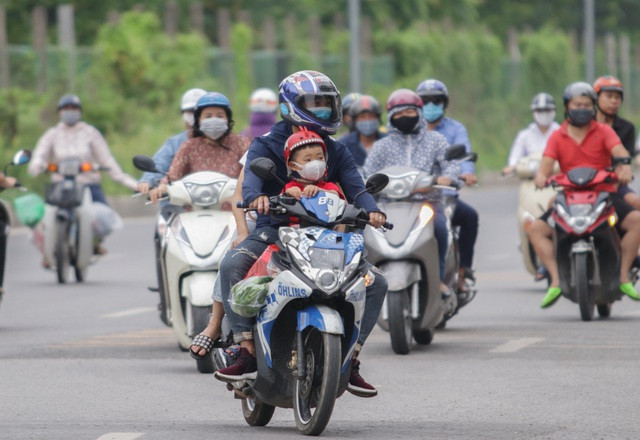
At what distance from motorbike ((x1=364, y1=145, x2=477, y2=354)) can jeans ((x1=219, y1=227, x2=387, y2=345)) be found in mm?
3104

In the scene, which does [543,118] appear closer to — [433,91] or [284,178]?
[433,91]

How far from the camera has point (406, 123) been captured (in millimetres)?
13539

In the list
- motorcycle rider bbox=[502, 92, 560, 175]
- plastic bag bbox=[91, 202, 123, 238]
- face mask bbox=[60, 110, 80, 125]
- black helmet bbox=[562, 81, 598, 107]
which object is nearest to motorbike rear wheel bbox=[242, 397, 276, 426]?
black helmet bbox=[562, 81, 598, 107]

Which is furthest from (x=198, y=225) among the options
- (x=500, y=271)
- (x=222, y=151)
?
(x=500, y=271)

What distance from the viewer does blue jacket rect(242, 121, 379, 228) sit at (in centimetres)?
945

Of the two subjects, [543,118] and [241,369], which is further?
[543,118]

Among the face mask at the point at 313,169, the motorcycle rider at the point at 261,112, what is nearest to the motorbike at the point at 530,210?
the motorcycle rider at the point at 261,112

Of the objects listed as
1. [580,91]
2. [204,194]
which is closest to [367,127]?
[580,91]

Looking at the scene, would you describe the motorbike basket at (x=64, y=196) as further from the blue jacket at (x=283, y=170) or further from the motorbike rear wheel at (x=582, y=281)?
the blue jacket at (x=283, y=170)

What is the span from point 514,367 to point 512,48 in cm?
4704

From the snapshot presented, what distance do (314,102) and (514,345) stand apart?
4.29 metres

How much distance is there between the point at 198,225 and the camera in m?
12.4

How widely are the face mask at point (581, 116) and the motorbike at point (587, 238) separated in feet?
1.28

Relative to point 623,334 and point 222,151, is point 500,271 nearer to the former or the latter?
point 623,334
